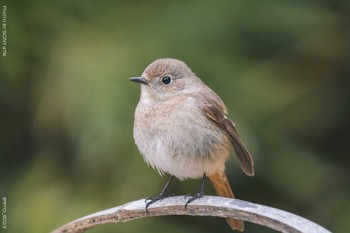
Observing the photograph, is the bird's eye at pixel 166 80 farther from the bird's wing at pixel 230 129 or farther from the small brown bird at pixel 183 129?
the bird's wing at pixel 230 129

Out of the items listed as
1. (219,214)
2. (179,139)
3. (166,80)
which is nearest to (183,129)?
(179,139)

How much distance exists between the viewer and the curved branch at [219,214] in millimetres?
2262

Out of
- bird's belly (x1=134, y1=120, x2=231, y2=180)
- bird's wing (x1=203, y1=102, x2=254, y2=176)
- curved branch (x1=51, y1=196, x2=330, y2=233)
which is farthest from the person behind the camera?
bird's wing (x1=203, y1=102, x2=254, y2=176)

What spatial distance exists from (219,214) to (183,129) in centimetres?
115

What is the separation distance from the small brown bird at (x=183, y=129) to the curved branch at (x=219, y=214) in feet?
2.00

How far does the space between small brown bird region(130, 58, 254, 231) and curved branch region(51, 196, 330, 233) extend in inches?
24.0

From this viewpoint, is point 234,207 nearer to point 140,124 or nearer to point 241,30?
point 140,124

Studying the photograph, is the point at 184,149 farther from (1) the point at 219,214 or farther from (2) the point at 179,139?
(1) the point at 219,214

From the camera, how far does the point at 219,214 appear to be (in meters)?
2.58

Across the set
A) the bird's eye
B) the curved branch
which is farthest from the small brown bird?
the curved branch

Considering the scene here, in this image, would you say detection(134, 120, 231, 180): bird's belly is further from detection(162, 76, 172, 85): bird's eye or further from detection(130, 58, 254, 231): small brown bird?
detection(162, 76, 172, 85): bird's eye

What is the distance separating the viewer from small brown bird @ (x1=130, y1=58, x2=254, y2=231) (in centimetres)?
367

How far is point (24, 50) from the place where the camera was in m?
4.76

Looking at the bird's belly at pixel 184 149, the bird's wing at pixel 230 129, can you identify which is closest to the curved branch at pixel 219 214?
the bird's belly at pixel 184 149
